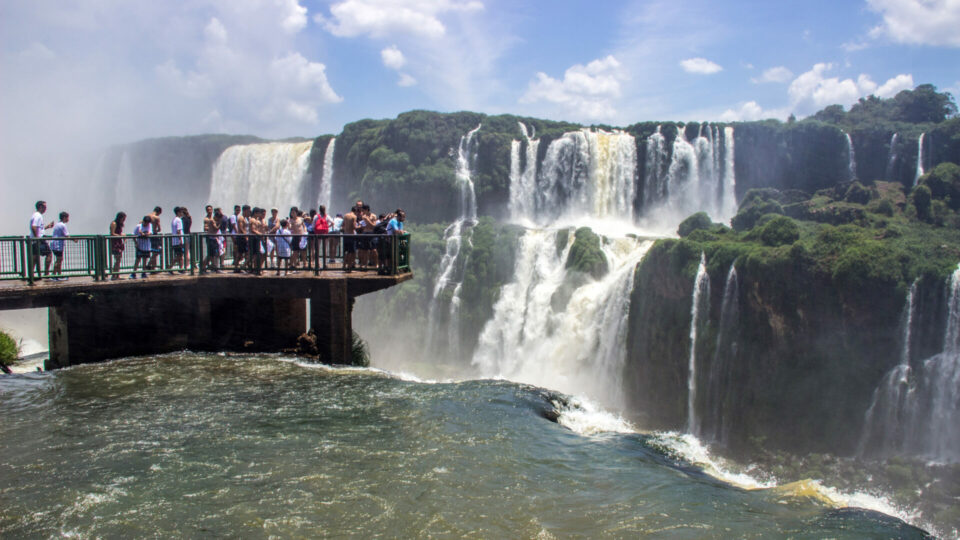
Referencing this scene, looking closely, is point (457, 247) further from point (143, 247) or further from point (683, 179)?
point (143, 247)

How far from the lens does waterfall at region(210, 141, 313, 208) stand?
43.1 m

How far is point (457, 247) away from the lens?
113 feet

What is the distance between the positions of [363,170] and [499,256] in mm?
15032

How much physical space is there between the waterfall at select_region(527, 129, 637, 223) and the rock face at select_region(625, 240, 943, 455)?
1306 cm

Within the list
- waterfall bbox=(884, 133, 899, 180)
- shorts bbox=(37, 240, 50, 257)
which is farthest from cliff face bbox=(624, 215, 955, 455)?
shorts bbox=(37, 240, 50, 257)

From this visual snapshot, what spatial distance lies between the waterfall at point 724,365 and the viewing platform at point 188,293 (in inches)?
473

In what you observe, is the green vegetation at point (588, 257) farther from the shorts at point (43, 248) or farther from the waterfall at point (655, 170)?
→ the shorts at point (43, 248)

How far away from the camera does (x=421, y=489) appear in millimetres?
7062

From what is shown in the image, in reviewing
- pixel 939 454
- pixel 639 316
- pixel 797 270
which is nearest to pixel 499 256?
pixel 639 316

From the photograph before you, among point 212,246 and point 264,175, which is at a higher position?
point 264,175

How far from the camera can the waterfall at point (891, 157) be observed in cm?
3419

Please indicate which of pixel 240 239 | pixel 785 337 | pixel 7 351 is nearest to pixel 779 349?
pixel 785 337

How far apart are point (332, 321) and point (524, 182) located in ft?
86.1

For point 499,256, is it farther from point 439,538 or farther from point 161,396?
point 439,538
